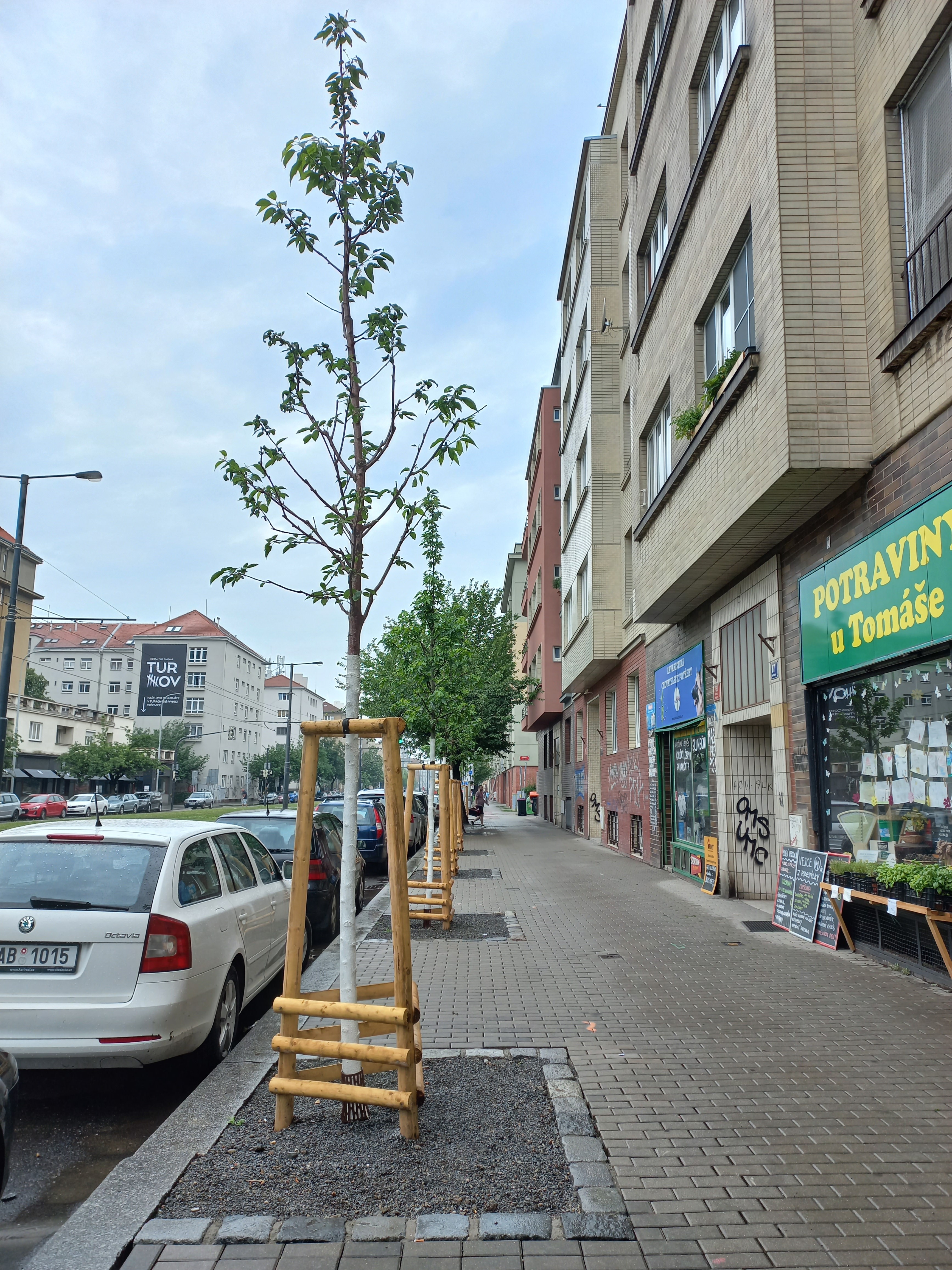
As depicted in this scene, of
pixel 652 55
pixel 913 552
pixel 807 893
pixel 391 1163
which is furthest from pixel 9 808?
pixel 391 1163

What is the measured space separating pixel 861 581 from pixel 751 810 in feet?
15.4

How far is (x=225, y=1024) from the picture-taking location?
5.56m

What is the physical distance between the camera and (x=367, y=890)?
15062 millimetres

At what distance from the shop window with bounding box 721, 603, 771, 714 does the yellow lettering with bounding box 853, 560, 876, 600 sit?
8.16ft

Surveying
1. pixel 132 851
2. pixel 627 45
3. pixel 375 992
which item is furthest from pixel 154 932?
pixel 627 45

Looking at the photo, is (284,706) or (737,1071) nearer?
(737,1071)

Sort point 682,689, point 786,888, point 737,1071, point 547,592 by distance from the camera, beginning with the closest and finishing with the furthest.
A: point 737,1071 → point 786,888 → point 682,689 → point 547,592

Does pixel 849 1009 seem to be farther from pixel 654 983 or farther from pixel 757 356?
pixel 757 356

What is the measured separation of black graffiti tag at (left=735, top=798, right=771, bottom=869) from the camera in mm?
11758

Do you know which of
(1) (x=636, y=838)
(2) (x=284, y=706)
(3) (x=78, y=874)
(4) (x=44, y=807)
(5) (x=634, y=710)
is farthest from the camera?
(2) (x=284, y=706)

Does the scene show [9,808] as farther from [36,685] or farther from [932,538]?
[932,538]

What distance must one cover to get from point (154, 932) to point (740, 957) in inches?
205

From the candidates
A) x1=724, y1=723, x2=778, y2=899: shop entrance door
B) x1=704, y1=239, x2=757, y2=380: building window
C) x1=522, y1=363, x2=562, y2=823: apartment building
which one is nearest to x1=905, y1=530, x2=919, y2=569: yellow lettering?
x1=704, y1=239, x2=757, y2=380: building window

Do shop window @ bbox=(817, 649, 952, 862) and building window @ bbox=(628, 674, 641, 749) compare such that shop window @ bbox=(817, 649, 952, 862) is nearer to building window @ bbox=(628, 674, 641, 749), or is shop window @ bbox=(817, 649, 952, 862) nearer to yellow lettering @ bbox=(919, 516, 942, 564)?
yellow lettering @ bbox=(919, 516, 942, 564)
